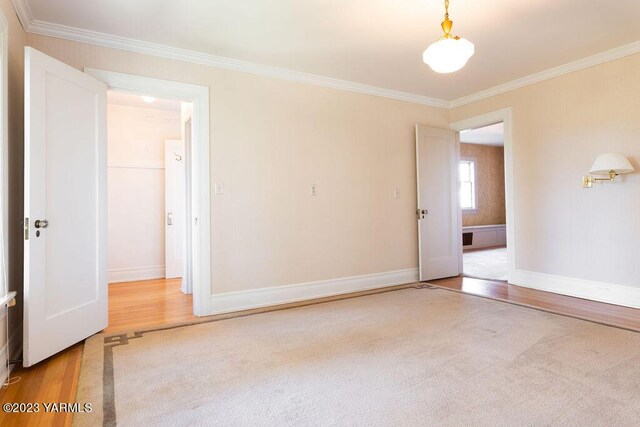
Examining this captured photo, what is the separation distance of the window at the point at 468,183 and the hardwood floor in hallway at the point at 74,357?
24.4 feet

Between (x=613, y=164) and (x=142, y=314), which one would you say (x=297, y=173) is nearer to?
(x=142, y=314)

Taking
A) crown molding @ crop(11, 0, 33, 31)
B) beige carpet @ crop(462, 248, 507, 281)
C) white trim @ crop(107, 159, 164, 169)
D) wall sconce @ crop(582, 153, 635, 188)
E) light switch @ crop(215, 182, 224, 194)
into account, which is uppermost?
crown molding @ crop(11, 0, 33, 31)

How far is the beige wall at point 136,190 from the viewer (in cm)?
522

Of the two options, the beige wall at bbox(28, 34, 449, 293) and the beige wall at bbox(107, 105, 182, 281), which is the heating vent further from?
the beige wall at bbox(107, 105, 182, 281)

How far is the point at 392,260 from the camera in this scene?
15.2ft

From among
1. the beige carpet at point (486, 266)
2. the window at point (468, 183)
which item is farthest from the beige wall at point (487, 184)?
the beige carpet at point (486, 266)

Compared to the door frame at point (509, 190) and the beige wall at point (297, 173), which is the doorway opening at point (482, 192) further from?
the beige wall at point (297, 173)

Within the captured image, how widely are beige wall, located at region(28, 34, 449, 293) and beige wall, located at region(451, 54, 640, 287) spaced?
1.33 metres

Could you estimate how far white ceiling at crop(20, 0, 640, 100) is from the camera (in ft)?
8.75

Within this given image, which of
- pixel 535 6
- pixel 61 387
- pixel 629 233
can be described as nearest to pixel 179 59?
pixel 61 387


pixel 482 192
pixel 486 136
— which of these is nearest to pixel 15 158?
pixel 486 136

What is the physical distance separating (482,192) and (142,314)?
8740mm

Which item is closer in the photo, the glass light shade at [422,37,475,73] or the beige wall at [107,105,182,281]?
the glass light shade at [422,37,475,73]

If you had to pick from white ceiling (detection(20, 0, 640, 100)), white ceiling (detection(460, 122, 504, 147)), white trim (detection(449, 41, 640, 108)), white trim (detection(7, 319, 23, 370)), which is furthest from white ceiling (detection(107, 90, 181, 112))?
white ceiling (detection(460, 122, 504, 147))
